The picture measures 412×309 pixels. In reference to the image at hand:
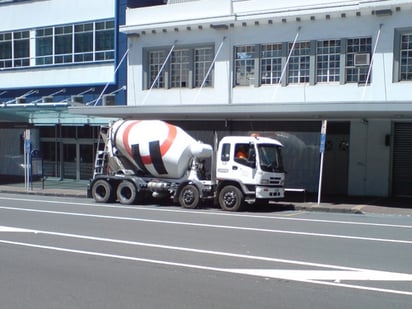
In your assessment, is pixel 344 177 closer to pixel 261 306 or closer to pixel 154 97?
pixel 154 97

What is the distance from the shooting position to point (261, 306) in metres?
6.97

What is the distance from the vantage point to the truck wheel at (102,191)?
72.2 feet

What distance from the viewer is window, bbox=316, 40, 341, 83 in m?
23.6

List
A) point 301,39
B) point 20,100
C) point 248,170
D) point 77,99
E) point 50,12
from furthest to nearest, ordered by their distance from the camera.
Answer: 1. point 20,100
2. point 50,12
3. point 77,99
4. point 301,39
5. point 248,170

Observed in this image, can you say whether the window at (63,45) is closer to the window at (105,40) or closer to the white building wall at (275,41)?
the window at (105,40)

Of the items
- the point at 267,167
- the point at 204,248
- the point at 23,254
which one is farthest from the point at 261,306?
the point at 267,167

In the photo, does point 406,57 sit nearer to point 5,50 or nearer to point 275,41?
point 275,41

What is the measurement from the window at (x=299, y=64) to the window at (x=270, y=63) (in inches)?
21.6

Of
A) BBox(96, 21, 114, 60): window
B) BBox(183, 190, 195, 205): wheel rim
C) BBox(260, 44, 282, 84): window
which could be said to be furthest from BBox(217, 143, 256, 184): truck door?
BBox(96, 21, 114, 60): window

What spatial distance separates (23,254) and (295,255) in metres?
4.94

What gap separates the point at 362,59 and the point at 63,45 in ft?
55.9

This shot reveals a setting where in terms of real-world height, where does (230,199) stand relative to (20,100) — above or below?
below

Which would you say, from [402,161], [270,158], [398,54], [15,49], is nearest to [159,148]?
[270,158]

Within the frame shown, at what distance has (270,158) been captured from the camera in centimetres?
1970
